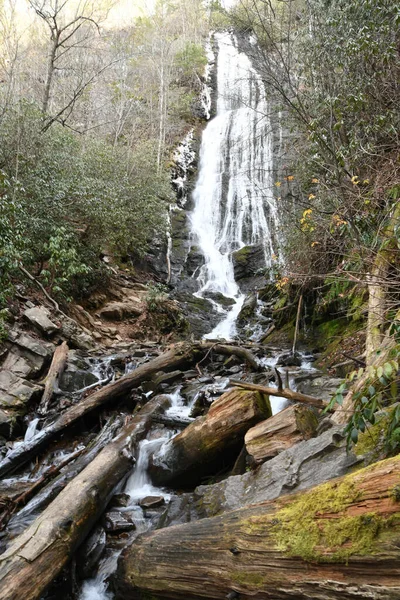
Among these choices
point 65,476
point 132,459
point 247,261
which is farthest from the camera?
point 247,261

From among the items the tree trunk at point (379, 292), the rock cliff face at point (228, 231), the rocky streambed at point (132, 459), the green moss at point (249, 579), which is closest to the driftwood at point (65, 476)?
the rocky streambed at point (132, 459)

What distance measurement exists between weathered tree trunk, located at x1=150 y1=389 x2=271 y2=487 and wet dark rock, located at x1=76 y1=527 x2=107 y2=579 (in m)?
1.08

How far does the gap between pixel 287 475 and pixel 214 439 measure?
139 centimetres

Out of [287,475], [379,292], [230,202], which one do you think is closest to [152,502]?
[287,475]

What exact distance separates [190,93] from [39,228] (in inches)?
1000

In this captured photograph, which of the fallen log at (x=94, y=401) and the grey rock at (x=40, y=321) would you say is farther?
the grey rock at (x=40, y=321)

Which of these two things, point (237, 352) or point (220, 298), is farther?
point (220, 298)

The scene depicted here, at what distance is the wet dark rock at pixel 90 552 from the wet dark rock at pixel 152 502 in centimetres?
60

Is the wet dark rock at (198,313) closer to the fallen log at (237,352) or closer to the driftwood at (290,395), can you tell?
the fallen log at (237,352)

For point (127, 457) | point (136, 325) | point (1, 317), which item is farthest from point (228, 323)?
point (127, 457)

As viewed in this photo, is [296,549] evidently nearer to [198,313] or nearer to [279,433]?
[279,433]

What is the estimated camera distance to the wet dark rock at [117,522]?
393 cm

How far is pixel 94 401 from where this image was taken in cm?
630

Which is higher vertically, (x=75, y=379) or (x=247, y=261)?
(x=247, y=261)
